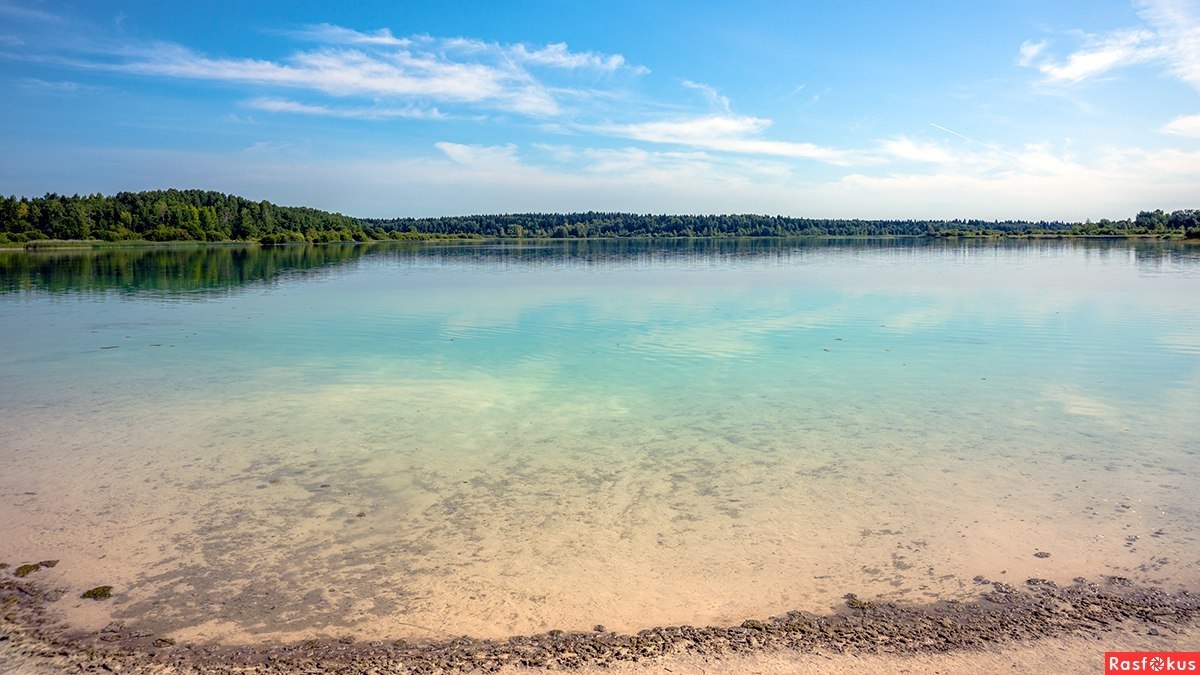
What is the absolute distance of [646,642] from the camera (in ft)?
16.0

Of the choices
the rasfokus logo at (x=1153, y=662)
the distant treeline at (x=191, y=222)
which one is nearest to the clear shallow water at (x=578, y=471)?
the rasfokus logo at (x=1153, y=662)

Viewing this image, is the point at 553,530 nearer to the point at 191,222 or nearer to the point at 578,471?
the point at 578,471

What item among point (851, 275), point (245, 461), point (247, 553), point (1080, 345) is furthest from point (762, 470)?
point (851, 275)

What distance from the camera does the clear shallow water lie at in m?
5.66

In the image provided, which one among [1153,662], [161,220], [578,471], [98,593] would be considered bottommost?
[1153,662]

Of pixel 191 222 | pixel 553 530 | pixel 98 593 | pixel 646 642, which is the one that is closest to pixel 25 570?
pixel 98 593

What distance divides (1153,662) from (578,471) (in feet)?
17.1

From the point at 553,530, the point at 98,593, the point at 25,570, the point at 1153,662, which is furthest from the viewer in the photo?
the point at 553,530

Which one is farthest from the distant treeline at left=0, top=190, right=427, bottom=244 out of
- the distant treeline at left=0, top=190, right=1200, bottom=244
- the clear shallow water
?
the clear shallow water

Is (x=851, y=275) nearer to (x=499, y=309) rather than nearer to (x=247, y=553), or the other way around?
(x=499, y=309)

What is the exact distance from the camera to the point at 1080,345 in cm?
1695

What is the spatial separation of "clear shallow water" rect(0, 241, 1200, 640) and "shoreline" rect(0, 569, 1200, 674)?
0.21 meters

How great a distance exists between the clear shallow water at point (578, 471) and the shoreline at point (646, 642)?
206mm

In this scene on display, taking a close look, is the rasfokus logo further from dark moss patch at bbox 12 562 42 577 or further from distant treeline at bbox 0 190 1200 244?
distant treeline at bbox 0 190 1200 244
